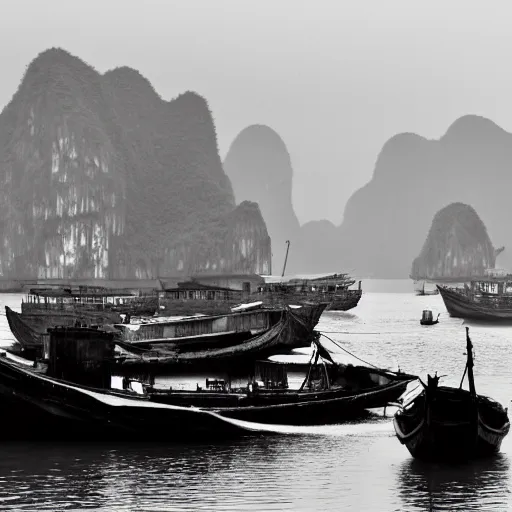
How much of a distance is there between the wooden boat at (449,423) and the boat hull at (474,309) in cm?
6580

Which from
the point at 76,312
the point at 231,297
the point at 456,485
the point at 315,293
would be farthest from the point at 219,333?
the point at 315,293

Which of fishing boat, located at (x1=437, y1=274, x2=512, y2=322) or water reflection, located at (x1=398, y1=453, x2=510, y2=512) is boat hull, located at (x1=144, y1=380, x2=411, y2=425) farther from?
fishing boat, located at (x1=437, y1=274, x2=512, y2=322)

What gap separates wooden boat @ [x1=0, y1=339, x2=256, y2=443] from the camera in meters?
19.6

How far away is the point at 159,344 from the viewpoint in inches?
1497

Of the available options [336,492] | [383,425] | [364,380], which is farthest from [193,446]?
[364,380]

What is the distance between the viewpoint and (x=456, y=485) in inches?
687

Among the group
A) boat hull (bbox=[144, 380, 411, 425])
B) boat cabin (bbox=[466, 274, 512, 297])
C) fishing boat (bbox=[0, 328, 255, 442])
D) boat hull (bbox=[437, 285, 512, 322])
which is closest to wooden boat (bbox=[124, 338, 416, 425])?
boat hull (bbox=[144, 380, 411, 425])

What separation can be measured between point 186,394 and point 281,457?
3.23m

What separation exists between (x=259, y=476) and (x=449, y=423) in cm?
423

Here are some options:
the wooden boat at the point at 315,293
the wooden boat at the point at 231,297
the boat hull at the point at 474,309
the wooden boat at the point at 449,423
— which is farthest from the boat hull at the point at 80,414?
the boat hull at the point at 474,309

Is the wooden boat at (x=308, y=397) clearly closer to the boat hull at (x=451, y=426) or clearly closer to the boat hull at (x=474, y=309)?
the boat hull at (x=451, y=426)

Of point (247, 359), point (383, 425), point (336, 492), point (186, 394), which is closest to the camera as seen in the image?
point (336, 492)

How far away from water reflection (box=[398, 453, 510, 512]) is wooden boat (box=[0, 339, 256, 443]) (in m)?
5.08

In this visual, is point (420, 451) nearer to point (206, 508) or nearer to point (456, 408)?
point (456, 408)
